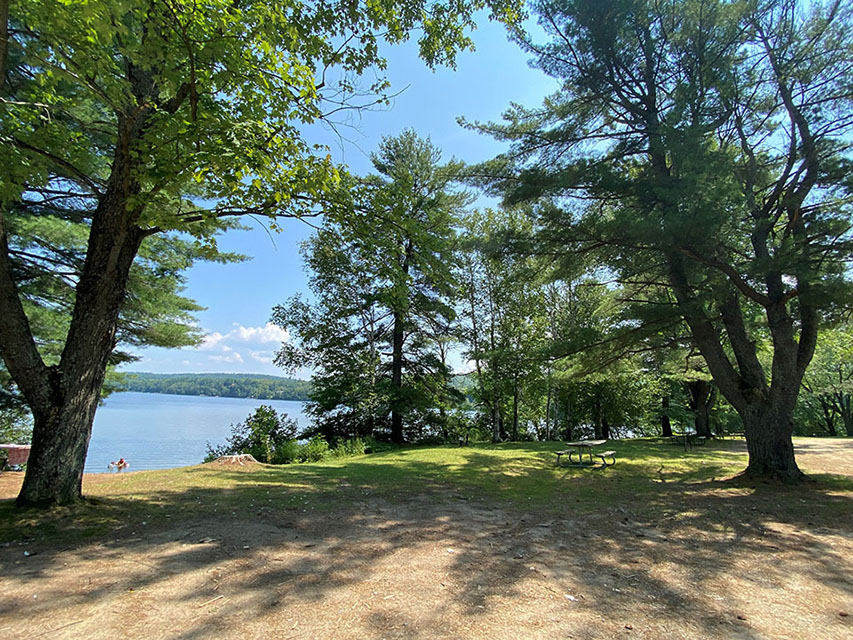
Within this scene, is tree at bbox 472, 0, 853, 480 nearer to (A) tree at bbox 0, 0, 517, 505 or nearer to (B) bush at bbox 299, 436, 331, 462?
(A) tree at bbox 0, 0, 517, 505

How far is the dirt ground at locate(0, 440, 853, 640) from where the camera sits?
8.23ft

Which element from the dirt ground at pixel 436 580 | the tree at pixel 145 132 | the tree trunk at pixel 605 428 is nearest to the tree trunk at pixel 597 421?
the tree trunk at pixel 605 428

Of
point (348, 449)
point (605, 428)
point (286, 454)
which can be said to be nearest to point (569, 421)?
point (605, 428)

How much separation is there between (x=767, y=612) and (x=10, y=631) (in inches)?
190

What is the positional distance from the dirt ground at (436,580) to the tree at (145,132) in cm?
200

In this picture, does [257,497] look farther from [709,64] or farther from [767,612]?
[709,64]

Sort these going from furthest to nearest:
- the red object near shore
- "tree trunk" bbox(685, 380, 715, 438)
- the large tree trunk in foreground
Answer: "tree trunk" bbox(685, 380, 715, 438), the red object near shore, the large tree trunk in foreground

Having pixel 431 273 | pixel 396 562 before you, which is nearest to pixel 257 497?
pixel 396 562

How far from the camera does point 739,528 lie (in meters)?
4.92

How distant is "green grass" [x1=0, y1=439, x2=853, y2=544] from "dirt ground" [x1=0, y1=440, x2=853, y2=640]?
0.54 metres

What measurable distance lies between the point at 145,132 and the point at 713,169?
779 cm

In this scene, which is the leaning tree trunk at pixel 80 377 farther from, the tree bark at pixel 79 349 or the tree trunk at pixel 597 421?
the tree trunk at pixel 597 421

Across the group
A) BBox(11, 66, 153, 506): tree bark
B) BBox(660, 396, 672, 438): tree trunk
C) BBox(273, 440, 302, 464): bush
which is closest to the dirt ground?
BBox(11, 66, 153, 506): tree bark

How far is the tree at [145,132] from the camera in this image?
3602 mm
